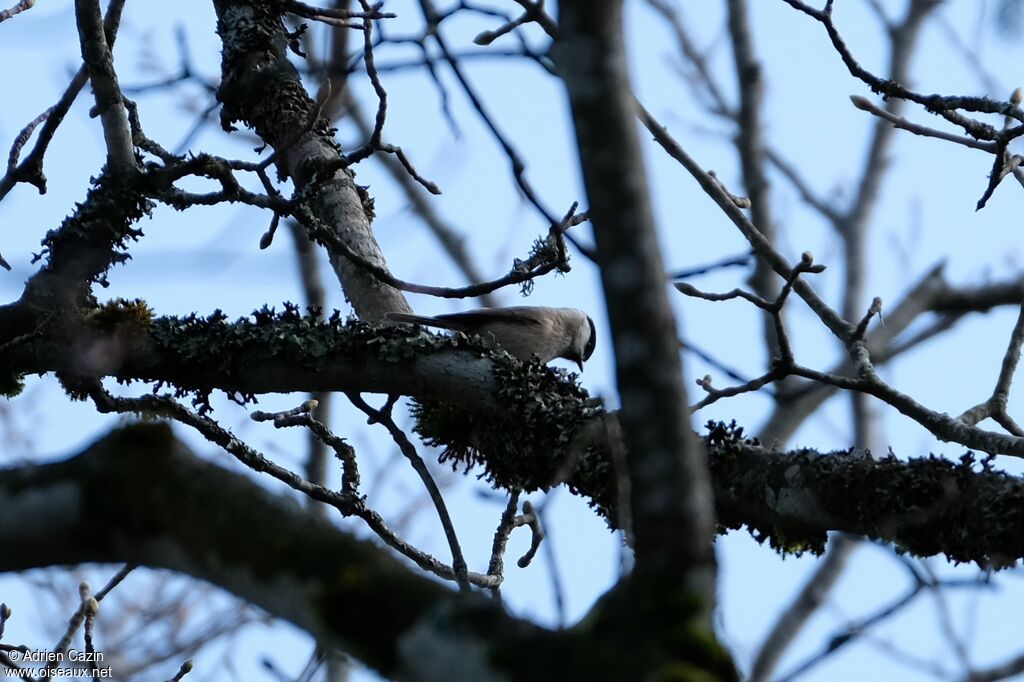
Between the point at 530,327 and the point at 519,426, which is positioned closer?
the point at 519,426

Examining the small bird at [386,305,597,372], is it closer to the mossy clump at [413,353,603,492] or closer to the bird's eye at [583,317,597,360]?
the bird's eye at [583,317,597,360]

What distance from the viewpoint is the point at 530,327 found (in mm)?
6105

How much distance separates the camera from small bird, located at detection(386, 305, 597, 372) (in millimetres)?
5641

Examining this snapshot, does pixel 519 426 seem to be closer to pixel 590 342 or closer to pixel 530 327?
pixel 530 327

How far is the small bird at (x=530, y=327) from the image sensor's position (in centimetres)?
564

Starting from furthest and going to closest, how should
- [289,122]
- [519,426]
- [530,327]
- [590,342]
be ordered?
[590,342] → [530,327] → [289,122] → [519,426]

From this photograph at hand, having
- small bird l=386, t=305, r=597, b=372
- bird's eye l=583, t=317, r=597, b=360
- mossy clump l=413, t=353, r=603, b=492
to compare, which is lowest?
mossy clump l=413, t=353, r=603, b=492

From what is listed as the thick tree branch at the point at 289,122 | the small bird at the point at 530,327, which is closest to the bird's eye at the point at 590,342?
the small bird at the point at 530,327

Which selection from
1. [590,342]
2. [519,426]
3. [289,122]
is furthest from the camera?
[590,342]

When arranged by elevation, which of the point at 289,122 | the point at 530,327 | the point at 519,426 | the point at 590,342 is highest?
the point at 590,342

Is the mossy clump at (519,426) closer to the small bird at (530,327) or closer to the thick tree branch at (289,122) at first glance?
the thick tree branch at (289,122)

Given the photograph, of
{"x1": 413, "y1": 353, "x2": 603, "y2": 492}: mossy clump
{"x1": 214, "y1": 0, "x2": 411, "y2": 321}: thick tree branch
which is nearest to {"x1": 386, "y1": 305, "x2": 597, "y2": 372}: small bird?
{"x1": 214, "y1": 0, "x2": 411, "y2": 321}: thick tree branch

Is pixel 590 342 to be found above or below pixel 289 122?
→ above

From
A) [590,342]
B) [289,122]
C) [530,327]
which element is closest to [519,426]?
[289,122]
